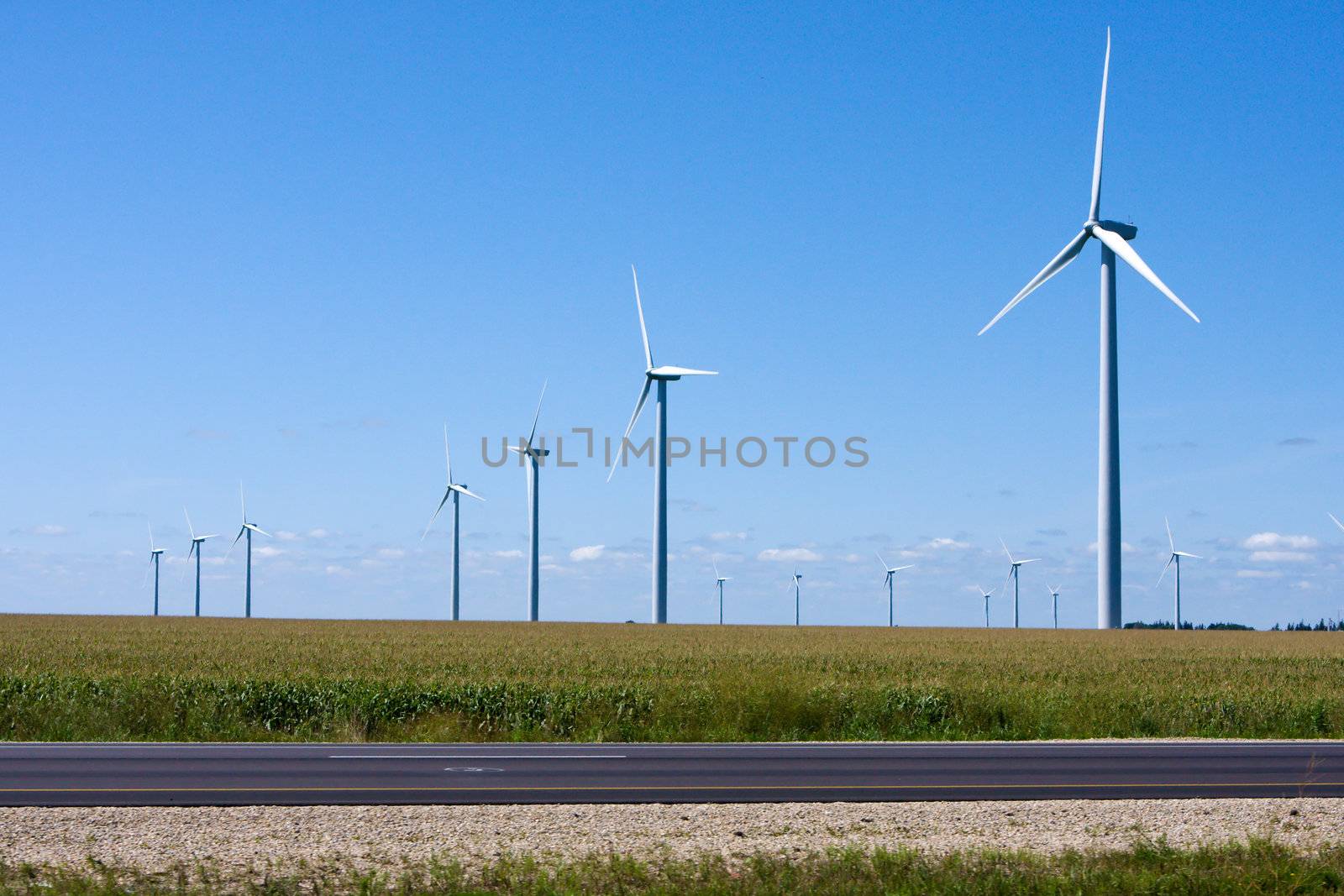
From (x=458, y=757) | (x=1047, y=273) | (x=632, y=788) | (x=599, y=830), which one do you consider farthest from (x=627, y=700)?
(x=1047, y=273)

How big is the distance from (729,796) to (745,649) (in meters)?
43.7

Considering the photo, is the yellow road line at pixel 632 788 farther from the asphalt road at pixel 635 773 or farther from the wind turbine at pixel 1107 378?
the wind turbine at pixel 1107 378

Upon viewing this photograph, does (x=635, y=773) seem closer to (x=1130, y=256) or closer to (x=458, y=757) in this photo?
(x=458, y=757)

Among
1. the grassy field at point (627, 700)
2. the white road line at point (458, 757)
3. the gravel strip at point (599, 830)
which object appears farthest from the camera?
the grassy field at point (627, 700)

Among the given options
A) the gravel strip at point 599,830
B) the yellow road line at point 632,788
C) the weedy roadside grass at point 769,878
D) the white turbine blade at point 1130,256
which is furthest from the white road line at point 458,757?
the white turbine blade at point 1130,256

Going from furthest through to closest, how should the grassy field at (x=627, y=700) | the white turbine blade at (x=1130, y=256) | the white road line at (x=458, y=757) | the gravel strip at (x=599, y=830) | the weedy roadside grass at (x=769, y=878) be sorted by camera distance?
the white turbine blade at (x=1130, y=256)
the grassy field at (x=627, y=700)
the white road line at (x=458, y=757)
the gravel strip at (x=599, y=830)
the weedy roadside grass at (x=769, y=878)

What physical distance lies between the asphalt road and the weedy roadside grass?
4709 millimetres

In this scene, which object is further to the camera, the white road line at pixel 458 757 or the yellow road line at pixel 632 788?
the white road line at pixel 458 757

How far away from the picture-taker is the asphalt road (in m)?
19.1

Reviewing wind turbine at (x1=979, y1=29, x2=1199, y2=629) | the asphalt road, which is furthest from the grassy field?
wind turbine at (x1=979, y1=29, x2=1199, y2=629)

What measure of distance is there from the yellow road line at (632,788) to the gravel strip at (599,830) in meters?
1.67

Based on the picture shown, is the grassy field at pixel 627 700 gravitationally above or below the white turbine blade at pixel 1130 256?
below

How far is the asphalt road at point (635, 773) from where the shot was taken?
62.7 feet

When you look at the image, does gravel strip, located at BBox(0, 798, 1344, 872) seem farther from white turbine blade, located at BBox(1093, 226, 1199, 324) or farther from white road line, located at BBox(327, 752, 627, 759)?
white turbine blade, located at BBox(1093, 226, 1199, 324)
